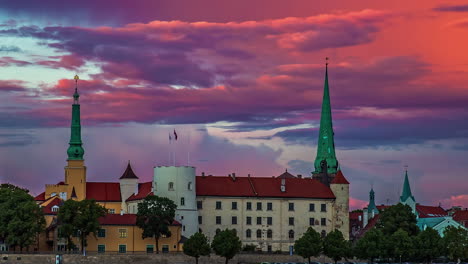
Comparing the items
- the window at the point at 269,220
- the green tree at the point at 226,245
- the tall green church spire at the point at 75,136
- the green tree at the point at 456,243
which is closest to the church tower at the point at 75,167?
the tall green church spire at the point at 75,136

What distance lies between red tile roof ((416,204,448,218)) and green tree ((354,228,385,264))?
45468 mm

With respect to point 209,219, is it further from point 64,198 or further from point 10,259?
point 10,259

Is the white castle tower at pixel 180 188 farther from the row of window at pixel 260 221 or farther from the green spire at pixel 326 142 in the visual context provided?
the green spire at pixel 326 142

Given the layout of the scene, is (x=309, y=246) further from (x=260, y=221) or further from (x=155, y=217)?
(x=260, y=221)

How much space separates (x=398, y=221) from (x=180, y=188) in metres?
29.8

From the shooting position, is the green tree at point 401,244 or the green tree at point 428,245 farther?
the green tree at point 428,245

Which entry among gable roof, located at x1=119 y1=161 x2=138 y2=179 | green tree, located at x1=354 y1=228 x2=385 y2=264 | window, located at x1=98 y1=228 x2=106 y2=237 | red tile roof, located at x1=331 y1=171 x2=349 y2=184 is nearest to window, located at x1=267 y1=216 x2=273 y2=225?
red tile roof, located at x1=331 y1=171 x2=349 y2=184

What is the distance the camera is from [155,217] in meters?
144

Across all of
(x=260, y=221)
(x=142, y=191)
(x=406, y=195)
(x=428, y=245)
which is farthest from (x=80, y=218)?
(x=406, y=195)

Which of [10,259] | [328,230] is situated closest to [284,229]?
[328,230]

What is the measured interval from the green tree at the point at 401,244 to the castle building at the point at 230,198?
19.1 metres

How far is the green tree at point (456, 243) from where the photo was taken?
142 m

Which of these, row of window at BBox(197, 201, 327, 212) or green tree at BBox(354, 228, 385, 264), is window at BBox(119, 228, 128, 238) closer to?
row of window at BBox(197, 201, 327, 212)

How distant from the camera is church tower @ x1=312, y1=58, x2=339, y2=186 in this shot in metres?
181
